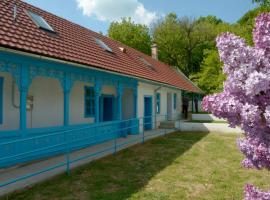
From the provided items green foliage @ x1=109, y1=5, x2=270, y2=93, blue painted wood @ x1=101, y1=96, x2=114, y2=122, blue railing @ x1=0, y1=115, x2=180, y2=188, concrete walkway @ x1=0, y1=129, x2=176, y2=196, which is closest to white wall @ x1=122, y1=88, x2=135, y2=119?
blue painted wood @ x1=101, y1=96, x2=114, y2=122

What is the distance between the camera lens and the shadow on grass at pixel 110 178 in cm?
660

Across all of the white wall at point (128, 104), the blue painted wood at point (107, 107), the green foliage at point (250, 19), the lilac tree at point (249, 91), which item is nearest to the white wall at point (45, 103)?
the blue painted wood at point (107, 107)

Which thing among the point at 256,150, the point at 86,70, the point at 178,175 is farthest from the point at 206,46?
the point at 256,150

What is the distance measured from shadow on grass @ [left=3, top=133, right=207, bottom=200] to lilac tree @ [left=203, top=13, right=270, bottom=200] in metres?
3.94

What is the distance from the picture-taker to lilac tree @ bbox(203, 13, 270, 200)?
285 centimetres

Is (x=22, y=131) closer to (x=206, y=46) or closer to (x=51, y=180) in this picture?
(x=51, y=180)

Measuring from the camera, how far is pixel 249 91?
112 inches

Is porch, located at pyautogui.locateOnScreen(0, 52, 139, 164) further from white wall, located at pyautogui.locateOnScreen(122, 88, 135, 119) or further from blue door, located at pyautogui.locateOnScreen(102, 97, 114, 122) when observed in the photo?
white wall, located at pyautogui.locateOnScreen(122, 88, 135, 119)

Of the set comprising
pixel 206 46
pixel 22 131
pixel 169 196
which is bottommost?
pixel 169 196

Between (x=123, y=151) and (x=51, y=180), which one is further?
(x=123, y=151)

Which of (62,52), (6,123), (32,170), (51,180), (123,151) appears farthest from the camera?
(123,151)

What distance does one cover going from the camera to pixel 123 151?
11719mm

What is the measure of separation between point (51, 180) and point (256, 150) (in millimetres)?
5697

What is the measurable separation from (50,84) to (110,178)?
5273 millimetres
